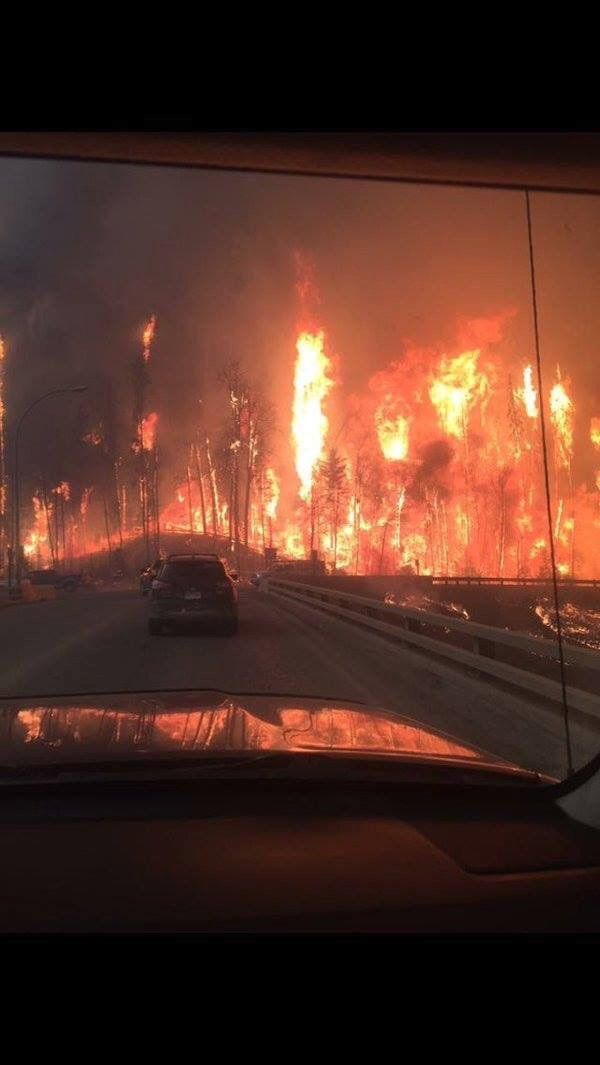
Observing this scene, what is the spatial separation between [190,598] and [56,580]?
54946 millimetres

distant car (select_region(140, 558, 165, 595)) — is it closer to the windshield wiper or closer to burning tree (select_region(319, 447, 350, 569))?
the windshield wiper

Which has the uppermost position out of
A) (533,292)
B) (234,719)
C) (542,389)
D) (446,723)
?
(533,292)

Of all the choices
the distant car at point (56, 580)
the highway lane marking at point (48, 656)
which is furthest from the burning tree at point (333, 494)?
the highway lane marking at point (48, 656)

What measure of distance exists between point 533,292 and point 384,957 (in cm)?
272

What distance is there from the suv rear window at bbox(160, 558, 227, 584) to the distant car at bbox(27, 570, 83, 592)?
4930 centimetres

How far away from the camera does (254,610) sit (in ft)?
94.6

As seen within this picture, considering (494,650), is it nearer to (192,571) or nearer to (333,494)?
(192,571)

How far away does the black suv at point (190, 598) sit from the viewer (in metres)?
18.9

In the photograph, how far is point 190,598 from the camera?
18953 mm

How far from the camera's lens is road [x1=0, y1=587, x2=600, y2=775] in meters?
7.86

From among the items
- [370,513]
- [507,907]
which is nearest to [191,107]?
[507,907]

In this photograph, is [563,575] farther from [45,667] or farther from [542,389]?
[542,389]

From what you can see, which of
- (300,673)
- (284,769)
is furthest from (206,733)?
(300,673)

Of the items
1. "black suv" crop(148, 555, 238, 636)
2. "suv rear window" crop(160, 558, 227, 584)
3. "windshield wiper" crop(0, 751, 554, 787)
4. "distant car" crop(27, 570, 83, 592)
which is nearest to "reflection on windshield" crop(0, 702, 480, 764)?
"windshield wiper" crop(0, 751, 554, 787)
